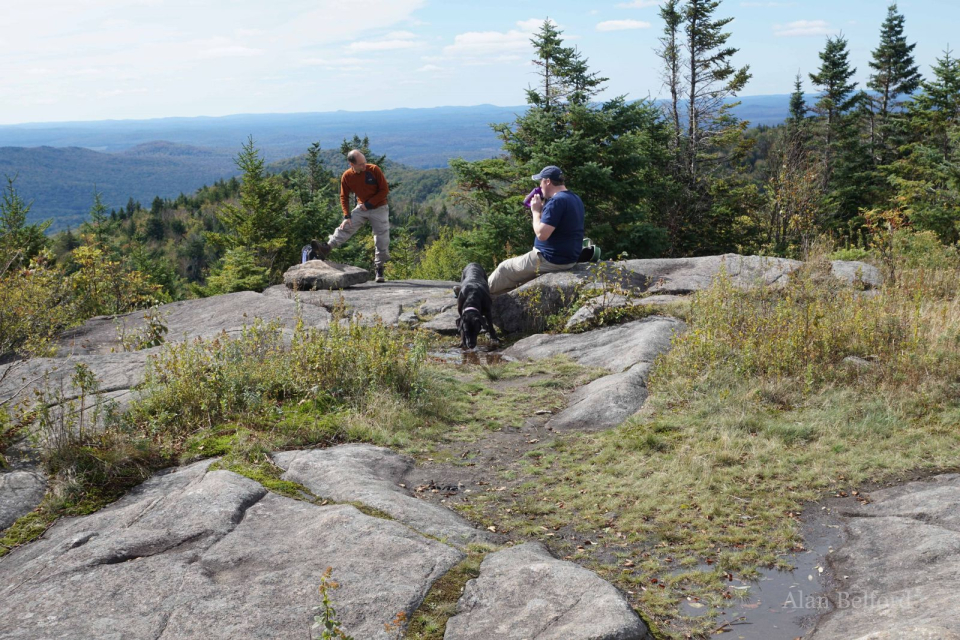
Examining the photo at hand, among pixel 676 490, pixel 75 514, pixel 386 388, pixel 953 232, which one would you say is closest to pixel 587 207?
pixel 953 232

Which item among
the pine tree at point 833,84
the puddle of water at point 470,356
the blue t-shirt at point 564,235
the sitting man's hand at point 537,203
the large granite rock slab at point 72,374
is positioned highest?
the pine tree at point 833,84

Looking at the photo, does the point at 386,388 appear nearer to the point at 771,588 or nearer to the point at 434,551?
the point at 434,551

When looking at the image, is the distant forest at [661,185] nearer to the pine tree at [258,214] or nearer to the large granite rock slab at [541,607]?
the pine tree at [258,214]

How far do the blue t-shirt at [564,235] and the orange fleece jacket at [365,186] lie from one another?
157 inches

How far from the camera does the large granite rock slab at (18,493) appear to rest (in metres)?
4.40

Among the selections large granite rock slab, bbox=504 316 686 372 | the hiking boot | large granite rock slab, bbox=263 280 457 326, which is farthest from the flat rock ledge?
the hiking boot

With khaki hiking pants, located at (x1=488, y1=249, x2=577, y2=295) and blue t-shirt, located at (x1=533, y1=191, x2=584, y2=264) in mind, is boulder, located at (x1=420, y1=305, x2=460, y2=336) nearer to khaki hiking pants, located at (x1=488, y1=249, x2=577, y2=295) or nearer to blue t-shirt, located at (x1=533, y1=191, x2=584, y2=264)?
khaki hiking pants, located at (x1=488, y1=249, x2=577, y2=295)

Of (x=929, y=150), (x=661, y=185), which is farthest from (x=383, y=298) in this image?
(x=929, y=150)

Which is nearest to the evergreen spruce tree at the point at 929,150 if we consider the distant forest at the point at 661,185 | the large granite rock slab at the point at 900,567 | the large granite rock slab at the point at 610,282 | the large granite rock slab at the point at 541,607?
the distant forest at the point at 661,185

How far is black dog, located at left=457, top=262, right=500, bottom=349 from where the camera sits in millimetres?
9664

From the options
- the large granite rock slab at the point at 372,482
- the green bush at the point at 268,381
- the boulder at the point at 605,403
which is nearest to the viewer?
the large granite rock slab at the point at 372,482

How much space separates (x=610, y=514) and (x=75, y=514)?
3481 millimetres

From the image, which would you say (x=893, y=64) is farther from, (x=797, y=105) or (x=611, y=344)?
(x=611, y=344)

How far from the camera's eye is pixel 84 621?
3.19m
